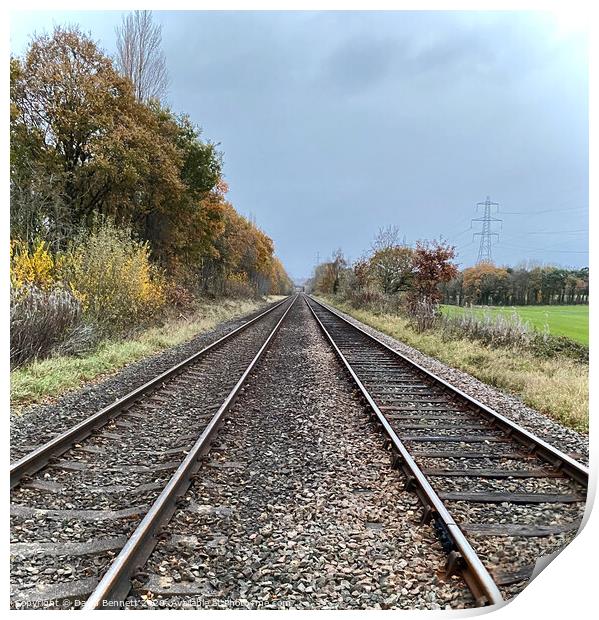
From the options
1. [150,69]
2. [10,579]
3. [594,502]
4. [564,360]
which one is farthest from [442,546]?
[150,69]

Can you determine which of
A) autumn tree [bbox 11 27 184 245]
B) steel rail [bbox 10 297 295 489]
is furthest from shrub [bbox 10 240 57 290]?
autumn tree [bbox 11 27 184 245]

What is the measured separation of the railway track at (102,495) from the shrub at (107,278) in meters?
5.84

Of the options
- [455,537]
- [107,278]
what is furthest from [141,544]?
[107,278]

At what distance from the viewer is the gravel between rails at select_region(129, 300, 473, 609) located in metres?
2.61

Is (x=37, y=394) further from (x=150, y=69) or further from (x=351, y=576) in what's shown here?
(x=150, y=69)

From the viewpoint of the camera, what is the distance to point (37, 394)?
6.91m

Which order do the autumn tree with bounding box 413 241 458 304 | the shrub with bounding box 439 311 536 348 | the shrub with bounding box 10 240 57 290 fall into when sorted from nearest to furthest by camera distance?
the shrub with bounding box 10 240 57 290 → the shrub with bounding box 439 311 536 348 → the autumn tree with bounding box 413 241 458 304

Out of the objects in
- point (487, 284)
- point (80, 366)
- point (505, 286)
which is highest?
point (487, 284)

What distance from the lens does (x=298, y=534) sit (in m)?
3.22

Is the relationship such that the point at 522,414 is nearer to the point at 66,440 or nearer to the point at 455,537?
the point at 455,537

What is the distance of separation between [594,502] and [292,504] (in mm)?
2218

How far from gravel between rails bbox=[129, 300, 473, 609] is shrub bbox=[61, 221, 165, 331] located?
7704 mm

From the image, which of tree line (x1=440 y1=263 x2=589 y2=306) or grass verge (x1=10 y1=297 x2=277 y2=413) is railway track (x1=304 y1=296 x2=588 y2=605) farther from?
tree line (x1=440 y1=263 x2=589 y2=306)

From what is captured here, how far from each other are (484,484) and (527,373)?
5508 millimetres
